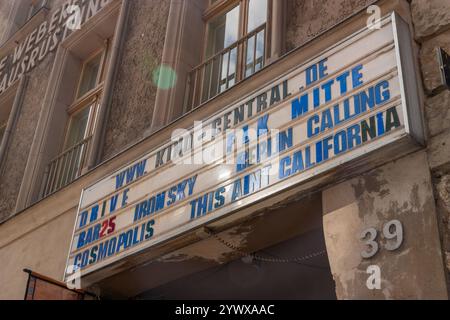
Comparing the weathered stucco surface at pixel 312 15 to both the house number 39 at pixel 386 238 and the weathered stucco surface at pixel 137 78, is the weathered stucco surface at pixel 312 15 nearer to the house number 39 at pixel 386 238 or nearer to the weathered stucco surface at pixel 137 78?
the weathered stucco surface at pixel 137 78

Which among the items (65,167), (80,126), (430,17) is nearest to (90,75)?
(80,126)

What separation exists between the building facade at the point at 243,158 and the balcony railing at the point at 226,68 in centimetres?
3

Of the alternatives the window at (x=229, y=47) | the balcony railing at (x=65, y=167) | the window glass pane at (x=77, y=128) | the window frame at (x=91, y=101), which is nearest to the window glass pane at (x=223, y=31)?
the window at (x=229, y=47)

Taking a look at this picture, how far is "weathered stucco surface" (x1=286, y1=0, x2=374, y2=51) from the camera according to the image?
6.17 metres

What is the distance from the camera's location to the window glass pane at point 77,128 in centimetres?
970

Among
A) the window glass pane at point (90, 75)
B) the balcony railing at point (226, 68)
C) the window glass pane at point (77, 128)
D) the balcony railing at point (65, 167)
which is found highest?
the window glass pane at point (90, 75)

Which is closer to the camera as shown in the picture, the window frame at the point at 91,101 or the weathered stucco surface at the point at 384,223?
the weathered stucco surface at the point at 384,223

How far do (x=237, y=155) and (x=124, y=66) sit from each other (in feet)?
11.6

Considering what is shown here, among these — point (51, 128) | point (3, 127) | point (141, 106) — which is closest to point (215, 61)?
point (141, 106)

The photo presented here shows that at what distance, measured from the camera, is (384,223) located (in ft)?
15.2

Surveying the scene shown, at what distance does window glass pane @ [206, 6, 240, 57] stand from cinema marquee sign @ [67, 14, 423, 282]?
1.90 meters

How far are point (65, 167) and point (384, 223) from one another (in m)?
5.58

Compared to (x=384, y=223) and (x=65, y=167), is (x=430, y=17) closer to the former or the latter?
(x=384, y=223)

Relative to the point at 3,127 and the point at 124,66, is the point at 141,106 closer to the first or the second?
the point at 124,66
